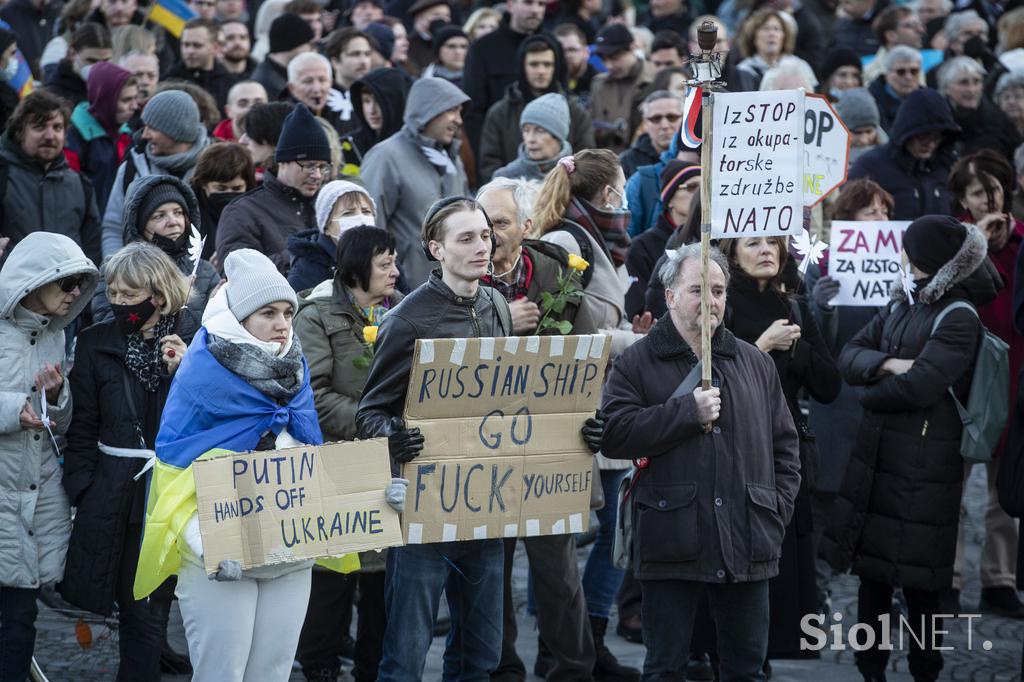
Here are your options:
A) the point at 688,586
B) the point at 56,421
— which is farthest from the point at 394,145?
the point at 688,586

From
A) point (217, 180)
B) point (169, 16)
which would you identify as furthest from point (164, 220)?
point (169, 16)

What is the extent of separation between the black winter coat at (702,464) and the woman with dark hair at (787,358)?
0.92 m

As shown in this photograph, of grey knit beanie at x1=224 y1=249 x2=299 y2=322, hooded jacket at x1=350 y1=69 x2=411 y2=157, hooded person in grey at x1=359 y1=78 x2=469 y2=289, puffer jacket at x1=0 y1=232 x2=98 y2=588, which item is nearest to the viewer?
grey knit beanie at x1=224 y1=249 x2=299 y2=322

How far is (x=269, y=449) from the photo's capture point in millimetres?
5668

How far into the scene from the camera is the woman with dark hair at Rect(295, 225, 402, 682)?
674 cm

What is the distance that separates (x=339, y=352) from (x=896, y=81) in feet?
26.6

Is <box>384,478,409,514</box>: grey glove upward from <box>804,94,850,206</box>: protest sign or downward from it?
downward

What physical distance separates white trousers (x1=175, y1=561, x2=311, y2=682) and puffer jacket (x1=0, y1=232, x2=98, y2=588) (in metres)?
1.09

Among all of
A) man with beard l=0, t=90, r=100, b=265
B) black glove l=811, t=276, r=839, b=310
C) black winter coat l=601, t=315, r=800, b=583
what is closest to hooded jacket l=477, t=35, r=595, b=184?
black glove l=811, t=276, r=839, b=310

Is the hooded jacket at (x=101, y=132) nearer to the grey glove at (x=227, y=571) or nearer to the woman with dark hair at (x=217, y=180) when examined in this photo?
the woman with dark hair at (x=217, y=180)

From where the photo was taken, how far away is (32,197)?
8906mm

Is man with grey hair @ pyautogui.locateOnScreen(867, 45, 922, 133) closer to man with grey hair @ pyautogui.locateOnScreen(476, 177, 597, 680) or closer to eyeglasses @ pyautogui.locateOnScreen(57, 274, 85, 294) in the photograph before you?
man with grey hair @ pyautogui.locateOnScreen(476, 177, 597, 680)

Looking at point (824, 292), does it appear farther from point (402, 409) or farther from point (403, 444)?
point (403, 444)

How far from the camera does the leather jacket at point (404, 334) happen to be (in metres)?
6.00
